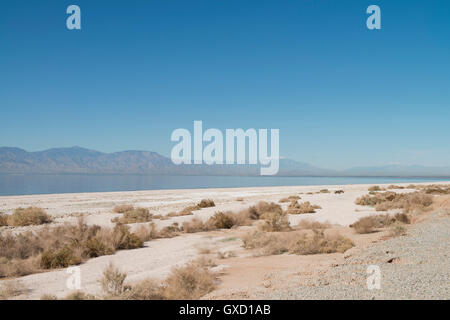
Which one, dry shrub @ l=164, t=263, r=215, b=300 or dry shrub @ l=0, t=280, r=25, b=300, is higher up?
dry shrub @ l=164, t=263, r=215, b=300

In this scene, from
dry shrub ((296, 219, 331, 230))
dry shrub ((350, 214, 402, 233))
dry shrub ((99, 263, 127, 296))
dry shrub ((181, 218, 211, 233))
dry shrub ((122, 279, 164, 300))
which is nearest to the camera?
dry shrub ((122, 279, 164, 300))

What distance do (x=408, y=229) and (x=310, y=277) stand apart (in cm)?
777

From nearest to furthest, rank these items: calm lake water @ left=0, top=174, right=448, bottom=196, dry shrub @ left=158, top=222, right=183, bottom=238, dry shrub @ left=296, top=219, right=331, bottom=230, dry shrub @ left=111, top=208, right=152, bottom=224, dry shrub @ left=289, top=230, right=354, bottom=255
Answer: dry shrub @ left=289, top=230, right=354, bottom=255, dry shrub @ left=158, top=222, right=183, bottom=238, dry shrub @ left=296, top=219, right=331, bottom=230, dry shrub @ left=111, top=208, right=152, bottom=224, calm lake water @ left=0, top=174, right=448, bottom=196

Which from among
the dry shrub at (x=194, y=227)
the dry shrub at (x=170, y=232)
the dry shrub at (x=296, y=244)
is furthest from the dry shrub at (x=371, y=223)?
the dry shrub at (x=170, y=232)

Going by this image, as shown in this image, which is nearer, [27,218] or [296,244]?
[296,244]

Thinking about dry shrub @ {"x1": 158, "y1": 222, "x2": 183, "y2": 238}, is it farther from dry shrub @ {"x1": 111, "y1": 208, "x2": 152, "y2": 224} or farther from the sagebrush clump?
the sagebrush clump

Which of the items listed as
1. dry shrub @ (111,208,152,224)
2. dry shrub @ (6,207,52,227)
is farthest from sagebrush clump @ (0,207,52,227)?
dry shrub @ (111,208,152,224)

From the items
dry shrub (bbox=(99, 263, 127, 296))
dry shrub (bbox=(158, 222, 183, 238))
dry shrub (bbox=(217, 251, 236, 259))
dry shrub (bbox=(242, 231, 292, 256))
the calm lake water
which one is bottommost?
the calm lake water

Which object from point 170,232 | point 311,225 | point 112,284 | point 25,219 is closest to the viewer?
point 112,284

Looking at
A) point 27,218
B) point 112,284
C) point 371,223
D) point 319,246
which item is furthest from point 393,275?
point 27,218

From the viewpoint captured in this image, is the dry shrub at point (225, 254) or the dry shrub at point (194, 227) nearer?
the dry shrub at point (225, 254)

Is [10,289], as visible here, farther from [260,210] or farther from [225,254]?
[260,210]

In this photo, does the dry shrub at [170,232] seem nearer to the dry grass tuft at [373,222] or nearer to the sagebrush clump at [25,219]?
the sagebrush clump at [25,219]

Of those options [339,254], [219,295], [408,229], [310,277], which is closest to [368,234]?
[408,229]
